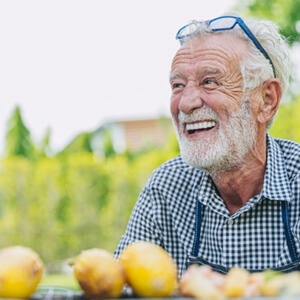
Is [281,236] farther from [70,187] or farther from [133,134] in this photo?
[133,134]

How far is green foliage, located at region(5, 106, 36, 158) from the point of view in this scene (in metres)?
14.6

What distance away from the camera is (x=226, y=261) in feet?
7.84

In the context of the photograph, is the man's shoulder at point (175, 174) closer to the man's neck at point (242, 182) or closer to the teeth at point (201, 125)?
the man's neck at point (242, 182)

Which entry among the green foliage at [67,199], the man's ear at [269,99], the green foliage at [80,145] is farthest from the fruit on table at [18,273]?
the green foliage at [80,145]

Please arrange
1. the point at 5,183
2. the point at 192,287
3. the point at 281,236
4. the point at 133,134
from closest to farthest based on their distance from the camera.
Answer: the point at 192,287 → the point at 281,236 → the point at 5,183 → the point at 133,134

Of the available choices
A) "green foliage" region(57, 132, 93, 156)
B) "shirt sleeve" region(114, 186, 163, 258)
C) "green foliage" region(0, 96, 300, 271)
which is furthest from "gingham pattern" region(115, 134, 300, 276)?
"green foliage" region(57, 132, 93, 156)

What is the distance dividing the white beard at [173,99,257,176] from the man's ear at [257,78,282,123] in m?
0.08

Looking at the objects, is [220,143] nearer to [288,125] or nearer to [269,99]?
[269,99]

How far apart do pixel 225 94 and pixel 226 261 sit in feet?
2.17

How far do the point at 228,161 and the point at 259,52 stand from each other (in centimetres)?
46

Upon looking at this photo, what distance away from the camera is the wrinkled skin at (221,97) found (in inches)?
93.5

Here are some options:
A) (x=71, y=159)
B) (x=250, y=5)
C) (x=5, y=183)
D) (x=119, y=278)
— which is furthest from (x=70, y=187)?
(x=119, y=278)

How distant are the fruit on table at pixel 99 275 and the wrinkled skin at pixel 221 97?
110 centimetres

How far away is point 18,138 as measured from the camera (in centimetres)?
1482
